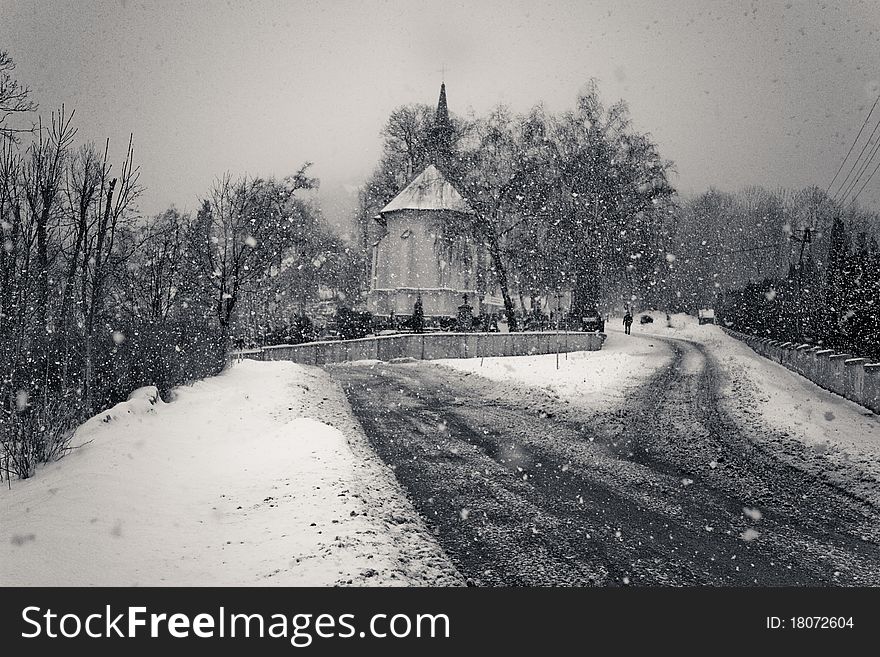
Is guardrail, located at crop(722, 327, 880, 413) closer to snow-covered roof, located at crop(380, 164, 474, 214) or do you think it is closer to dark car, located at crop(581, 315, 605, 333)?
dark car, located at crop(581, 315, 605, 333)

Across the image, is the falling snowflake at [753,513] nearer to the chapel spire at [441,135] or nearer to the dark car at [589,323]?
the dark car at [589,323]

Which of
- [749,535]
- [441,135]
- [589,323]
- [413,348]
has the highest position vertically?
[441,135]

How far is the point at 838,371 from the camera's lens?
13.0 meters

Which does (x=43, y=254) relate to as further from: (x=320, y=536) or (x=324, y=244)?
(x=324, y=244)

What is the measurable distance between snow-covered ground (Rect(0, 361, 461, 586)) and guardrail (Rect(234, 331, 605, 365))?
12.3 meters

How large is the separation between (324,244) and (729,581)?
5312cm

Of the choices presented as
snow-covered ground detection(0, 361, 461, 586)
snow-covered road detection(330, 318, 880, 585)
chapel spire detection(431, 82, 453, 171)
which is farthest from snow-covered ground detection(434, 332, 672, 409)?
chapel spire detection(431, 82, 453, 171)

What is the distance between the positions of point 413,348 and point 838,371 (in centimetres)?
1425

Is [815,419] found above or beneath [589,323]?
beneath

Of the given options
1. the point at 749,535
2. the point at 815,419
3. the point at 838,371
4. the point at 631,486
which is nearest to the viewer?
the point at 749,535

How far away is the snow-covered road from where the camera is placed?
153 inches

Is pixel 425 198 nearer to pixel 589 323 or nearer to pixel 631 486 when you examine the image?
pixel 589 323

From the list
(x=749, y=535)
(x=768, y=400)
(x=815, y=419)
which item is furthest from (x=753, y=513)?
(x=768, y=400)

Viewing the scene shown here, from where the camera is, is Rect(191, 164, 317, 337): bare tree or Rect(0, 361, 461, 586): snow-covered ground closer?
Rect(0, 361, 461, 586): snow-covered ground
